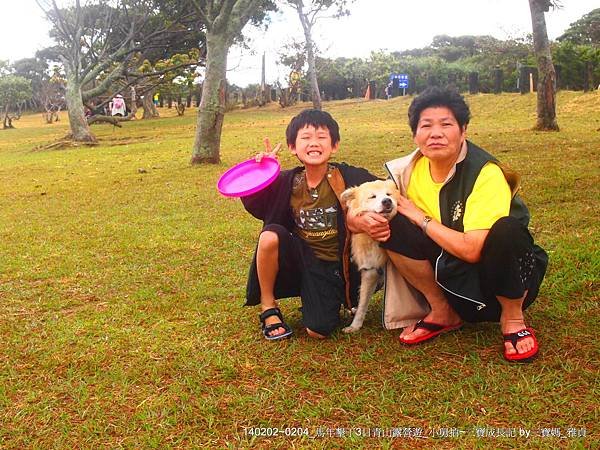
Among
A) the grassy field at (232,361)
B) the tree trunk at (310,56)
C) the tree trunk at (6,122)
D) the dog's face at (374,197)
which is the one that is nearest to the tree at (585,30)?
the tree trunk at (310,56)

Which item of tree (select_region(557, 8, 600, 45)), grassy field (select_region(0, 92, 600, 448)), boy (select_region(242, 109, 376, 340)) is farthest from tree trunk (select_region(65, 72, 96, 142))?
tree (select_region(557, 8, 600, 45))

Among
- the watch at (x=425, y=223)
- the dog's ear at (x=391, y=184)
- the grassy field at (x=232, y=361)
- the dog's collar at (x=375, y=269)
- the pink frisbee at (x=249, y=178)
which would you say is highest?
the pink frisbee at (x=249, y=178)

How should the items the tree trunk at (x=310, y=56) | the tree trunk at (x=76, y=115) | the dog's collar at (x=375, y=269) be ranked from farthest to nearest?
the tree trunk at (x=310, y=56) < the tree trunk at (x=76, y=115) < the dog's collar at (x=375, y=269)

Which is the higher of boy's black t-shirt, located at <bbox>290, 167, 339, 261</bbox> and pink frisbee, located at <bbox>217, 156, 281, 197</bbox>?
pink frisbee, located at <bbox>217, 156, 281, 197</bbox>

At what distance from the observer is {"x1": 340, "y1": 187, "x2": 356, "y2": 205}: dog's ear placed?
322 centimetres

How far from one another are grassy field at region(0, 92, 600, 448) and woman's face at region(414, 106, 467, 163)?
102 cm

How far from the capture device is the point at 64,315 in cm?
410

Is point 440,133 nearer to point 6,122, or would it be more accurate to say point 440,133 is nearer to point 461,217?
point 461,217

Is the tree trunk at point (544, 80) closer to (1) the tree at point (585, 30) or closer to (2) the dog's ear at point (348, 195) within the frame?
(2) the dog's ear at point (348, 195)

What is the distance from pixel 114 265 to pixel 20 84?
43377mm

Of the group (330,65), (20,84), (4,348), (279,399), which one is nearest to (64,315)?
(4,348)

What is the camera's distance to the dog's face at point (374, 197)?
9.98 ft

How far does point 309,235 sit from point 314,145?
52 centimetres

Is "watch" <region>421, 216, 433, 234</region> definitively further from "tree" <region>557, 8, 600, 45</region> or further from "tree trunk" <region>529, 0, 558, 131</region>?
"tree" <region>557, 8, 600, 45</region>
